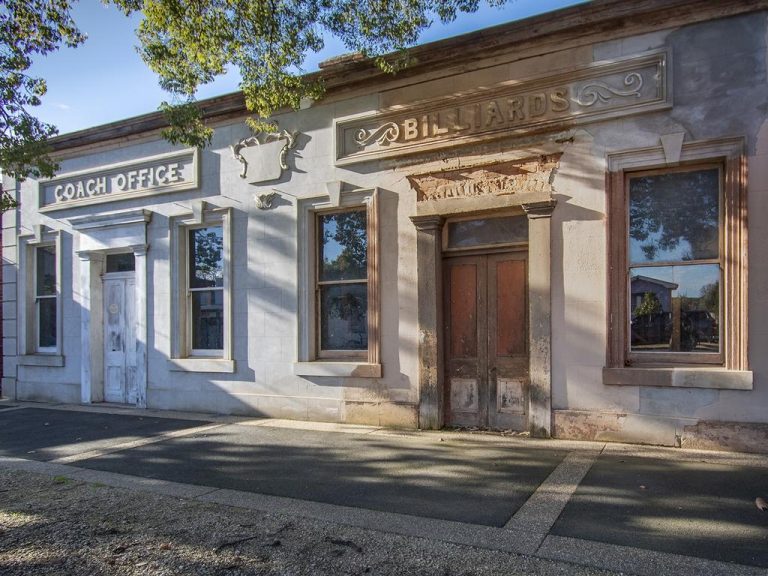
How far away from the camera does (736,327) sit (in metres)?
5.86

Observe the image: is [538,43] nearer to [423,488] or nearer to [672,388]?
[672,388]

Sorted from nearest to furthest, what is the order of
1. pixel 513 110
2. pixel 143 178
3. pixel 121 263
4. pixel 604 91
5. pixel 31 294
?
pixel 604 91, pixel 513 110, pixel 143 178, pixel 121 263, pixel 31 294

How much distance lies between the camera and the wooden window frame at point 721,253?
5.85 meters

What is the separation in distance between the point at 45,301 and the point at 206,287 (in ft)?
14.3

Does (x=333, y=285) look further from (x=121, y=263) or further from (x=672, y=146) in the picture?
(x=672, y=146)

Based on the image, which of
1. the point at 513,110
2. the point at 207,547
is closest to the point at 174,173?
the point at 513,110

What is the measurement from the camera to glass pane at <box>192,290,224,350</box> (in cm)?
936

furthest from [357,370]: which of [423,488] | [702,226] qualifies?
[702,226]

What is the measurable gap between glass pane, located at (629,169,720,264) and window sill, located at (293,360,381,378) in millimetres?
3644

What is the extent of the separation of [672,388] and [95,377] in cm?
966

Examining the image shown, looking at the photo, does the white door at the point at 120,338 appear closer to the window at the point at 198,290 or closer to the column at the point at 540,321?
the window at the point at 198,290

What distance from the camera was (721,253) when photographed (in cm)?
606

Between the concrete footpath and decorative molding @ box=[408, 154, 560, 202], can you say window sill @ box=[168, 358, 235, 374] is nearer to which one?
the concrete footpath

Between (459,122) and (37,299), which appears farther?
(37,299)
